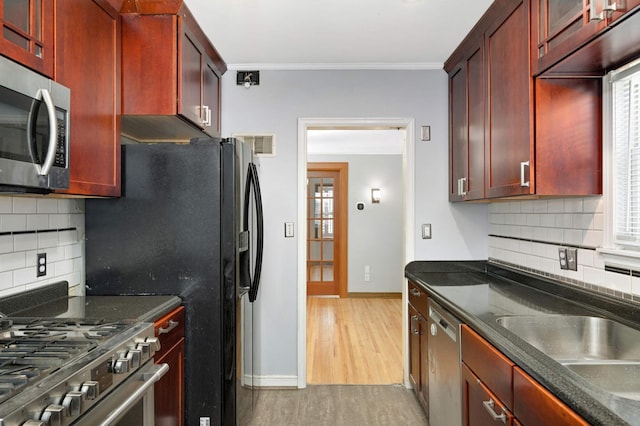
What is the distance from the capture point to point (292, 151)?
2984mm

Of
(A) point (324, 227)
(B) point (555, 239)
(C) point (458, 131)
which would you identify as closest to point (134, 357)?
(B) point (555, 239)

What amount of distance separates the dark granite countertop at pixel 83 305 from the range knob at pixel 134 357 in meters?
0.25

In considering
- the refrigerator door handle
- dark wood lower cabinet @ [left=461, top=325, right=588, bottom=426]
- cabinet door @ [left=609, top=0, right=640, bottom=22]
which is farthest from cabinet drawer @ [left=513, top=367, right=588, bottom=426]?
the refrigerator door handle

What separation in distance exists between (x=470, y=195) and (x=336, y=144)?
3565mm

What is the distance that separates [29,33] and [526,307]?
2.25 metres

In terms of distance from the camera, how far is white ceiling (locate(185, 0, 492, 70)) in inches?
85.2

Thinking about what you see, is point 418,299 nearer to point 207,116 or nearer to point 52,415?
point 207,116

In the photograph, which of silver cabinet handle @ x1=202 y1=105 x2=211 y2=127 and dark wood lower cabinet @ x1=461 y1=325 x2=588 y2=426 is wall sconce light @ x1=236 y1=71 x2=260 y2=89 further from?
dark wood lower cabinet @ x1=461 y1=325 x2=588 y2=426

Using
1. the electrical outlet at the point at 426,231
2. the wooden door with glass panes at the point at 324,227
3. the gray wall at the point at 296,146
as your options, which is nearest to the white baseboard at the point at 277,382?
the gray wall at the point at 296,146

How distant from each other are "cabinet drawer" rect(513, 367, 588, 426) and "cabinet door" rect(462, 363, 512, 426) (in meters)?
0.09

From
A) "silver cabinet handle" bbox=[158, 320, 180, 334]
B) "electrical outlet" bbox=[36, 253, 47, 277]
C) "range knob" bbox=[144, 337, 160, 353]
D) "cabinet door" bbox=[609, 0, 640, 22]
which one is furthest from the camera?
"electrical outlet" bbox=[36, 253, 47, 277]

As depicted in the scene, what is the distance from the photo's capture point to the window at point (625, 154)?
1588 mm

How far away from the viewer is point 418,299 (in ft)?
8.51

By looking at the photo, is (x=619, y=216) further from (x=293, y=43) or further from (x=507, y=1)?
(x=293, y=43)
